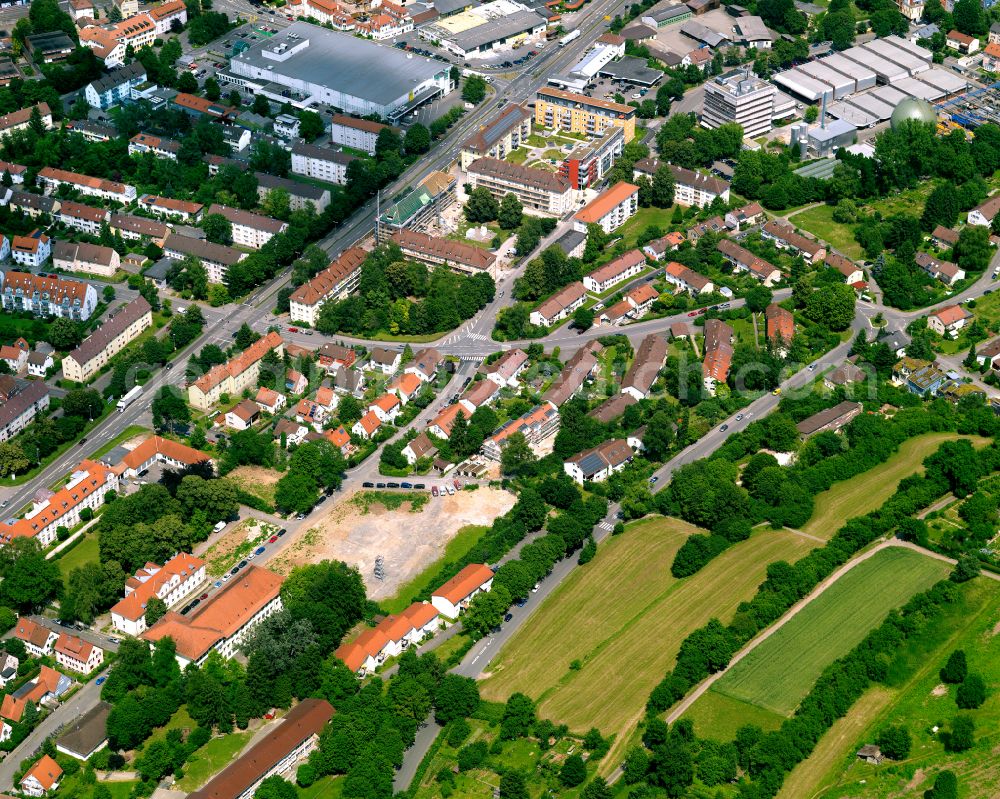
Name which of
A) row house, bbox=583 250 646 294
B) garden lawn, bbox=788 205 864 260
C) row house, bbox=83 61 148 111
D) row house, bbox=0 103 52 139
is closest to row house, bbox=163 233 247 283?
row house, bbox=0 103 52 139

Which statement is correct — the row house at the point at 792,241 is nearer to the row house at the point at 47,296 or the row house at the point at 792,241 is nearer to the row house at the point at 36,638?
the row house at the point at 47,296

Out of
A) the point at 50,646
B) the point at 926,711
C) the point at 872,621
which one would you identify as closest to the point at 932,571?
the point at 872,621

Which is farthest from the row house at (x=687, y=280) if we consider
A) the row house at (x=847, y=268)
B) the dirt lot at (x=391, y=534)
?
the dirt lot at (x=391, y=534)

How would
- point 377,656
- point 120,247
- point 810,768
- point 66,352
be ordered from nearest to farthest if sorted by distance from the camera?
point 810,768 → point 377,656 → point 66,352 → point 120,247

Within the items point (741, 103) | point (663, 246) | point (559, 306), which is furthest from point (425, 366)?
point (741, 103)

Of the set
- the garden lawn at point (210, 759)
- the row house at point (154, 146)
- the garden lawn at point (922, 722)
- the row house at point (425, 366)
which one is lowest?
the garden lawn at point (210, 759)

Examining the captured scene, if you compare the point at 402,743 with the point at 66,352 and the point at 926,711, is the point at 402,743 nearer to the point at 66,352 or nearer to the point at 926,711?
the point at 926,711

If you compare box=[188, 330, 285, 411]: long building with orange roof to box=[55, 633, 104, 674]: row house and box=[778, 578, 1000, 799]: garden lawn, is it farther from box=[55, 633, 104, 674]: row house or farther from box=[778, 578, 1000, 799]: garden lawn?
box=[778, 578, 1000, 799]: garden lawn

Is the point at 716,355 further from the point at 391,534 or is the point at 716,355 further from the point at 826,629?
the point at 391,534
